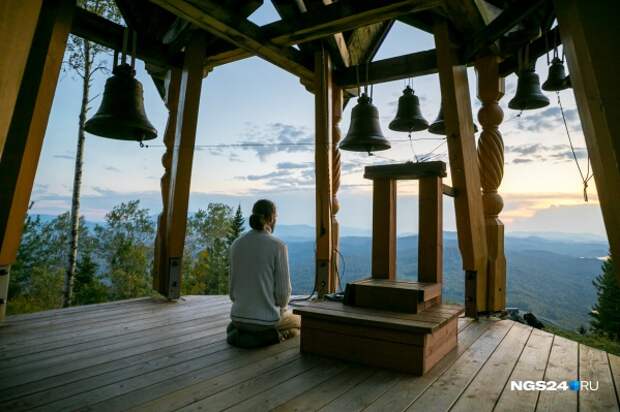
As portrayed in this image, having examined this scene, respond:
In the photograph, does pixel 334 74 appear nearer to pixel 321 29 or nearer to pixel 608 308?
pixel 321 29

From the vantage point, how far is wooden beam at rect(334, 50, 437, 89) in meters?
4.04

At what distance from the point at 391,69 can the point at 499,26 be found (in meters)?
1.34

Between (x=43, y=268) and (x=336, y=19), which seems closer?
(x=336, y=19)

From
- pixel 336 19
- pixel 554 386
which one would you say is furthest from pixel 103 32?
pixel 554 386

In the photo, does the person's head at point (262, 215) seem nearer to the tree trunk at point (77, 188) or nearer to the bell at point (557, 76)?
the bell at point (557, 76)

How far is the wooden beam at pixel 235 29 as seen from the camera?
127 inches

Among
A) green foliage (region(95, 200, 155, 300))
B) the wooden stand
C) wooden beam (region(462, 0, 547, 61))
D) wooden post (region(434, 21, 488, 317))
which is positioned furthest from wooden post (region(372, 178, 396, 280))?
green foliage (region(95, 200, 155, 300))

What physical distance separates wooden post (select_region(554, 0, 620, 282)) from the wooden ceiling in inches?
64.5

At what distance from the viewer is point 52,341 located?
2600 millimetres

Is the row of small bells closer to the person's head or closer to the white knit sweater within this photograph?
the person's head

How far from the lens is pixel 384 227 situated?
9.01ft

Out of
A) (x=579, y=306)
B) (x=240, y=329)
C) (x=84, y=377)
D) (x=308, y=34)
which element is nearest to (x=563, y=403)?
(x=240, y=329)

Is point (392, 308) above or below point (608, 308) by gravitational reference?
above

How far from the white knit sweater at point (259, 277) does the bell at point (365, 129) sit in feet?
6.24
